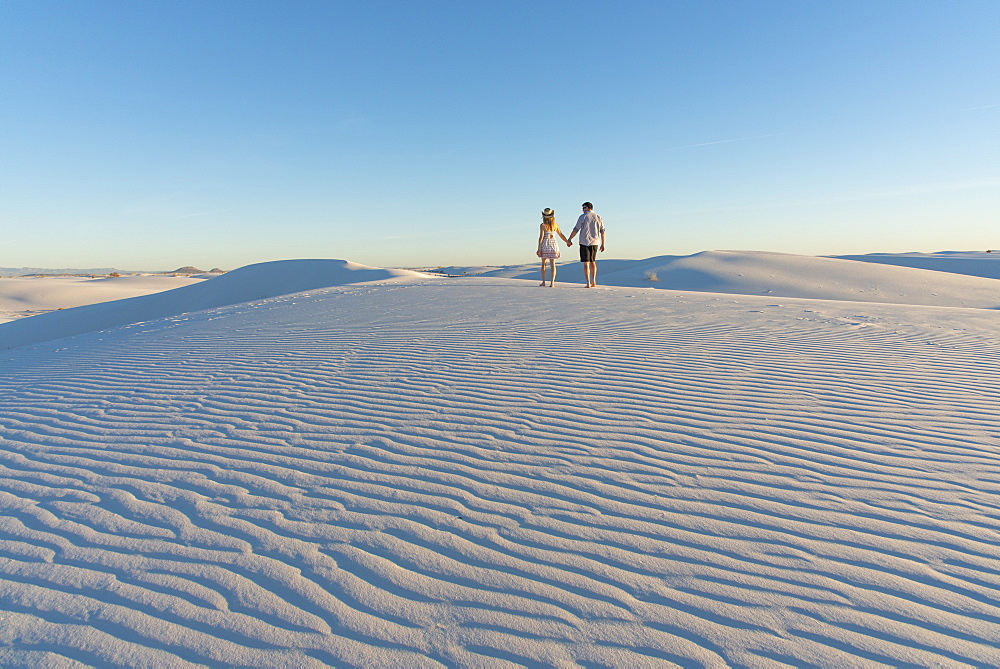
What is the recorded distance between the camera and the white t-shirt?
10.6 metres

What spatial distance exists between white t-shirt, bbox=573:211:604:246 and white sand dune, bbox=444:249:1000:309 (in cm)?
778

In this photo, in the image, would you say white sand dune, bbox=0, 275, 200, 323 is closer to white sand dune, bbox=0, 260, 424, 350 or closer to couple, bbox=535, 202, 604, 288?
white sand dune, bbox=0, 260, 424, 350

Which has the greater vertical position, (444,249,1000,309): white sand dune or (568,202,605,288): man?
(568,202,605,288): man

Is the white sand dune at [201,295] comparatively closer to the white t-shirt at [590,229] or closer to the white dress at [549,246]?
the white dress at [549,246]

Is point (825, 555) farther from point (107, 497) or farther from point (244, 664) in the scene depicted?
point (107, 497)

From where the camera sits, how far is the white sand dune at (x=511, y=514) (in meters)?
1.86

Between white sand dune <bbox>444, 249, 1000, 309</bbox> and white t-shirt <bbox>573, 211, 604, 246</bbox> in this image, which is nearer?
white t-shirt <bbox>573, 211, 604, 246</bbox>

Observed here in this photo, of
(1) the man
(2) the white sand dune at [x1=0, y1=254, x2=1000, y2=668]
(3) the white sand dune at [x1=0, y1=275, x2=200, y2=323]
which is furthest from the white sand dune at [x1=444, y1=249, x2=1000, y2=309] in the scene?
(3) the white sand dune at [x1=0, y1=275, x2=200, y2=323]

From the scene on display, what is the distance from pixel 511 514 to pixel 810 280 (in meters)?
19.4

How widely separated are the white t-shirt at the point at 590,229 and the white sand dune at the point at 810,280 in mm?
7783

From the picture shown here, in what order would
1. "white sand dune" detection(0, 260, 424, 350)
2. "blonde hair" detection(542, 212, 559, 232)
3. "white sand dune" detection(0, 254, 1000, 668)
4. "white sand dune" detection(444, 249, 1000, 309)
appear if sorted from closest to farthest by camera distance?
"white sand dune" detection(0, 254, 1000, 668) < "blonde hair" detection(542, 212, 559, 232) < "white sand dune" detection(0, 260, 424, 350) < "white sand dune" detection(444, 249, 1000, 309)

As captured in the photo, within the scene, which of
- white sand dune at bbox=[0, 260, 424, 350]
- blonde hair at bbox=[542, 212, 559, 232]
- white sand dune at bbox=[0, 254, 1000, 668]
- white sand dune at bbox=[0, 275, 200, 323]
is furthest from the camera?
white sand dune at bbox=[0, 275, 200, 323]

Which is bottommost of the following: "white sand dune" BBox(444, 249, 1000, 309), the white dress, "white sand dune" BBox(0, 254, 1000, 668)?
"white sand dune" BBox(0, 254, 1000, 668)

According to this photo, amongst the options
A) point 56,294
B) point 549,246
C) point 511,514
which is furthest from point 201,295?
point 511,514
